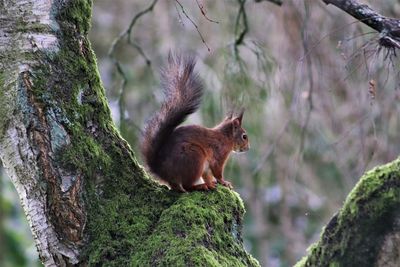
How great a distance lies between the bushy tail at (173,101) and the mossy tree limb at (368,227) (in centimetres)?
105

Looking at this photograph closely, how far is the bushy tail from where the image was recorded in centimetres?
333

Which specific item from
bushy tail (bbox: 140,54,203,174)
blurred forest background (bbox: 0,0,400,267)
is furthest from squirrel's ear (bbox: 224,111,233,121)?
bushy tail (bbox: 140,54,203,174)

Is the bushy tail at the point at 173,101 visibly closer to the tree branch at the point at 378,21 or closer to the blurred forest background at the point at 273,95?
the blurred forest background at the point at 273,95

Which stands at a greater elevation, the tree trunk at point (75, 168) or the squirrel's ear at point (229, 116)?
the tree trunk at point (75, 168)

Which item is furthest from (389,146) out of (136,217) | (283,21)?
(136,217)

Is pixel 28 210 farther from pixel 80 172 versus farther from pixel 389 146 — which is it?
pixel 389 146

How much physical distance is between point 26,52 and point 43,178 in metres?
0.45

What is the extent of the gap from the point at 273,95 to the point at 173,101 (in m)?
2.68

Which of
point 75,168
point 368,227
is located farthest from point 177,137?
point 368,227

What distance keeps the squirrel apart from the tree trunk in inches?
18.8

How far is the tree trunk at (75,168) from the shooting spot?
2.56m

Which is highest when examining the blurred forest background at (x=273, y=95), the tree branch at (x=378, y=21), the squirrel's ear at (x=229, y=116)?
the tree branch at (x=378, y=21)

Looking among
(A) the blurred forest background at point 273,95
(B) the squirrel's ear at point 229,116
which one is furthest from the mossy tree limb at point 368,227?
(B) the squirrel's ear at point 229,116

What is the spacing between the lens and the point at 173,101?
3.32 m
